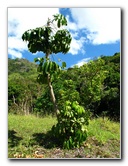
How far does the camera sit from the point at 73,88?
19.0ft

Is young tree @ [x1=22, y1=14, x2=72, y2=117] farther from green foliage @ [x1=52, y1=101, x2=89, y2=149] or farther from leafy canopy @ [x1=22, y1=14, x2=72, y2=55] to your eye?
green foliage @ [x1=52, y1=101, x2=89, y2=149]

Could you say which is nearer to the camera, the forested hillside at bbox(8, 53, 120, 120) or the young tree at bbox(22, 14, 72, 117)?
the young tree at bbox(22, 14, 72, 117)

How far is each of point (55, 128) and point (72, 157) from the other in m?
0.39

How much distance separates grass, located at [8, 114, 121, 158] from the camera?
5270 mm

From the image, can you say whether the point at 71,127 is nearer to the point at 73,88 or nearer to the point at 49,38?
the point at 73,88

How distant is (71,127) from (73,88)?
2.18 feet

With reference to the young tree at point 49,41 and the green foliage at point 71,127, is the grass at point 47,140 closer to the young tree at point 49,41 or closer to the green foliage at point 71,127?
the green foliage at point 71,127

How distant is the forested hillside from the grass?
114 mm

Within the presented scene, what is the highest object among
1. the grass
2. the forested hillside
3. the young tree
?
the young tree

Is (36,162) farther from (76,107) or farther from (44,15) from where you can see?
(44,15)

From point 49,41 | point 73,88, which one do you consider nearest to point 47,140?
point 73,88

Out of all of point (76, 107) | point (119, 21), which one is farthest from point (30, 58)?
point (119, 21)

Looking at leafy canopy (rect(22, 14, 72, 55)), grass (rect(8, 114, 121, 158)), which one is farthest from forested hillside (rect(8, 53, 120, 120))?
leafy canopy (rect(22, 14, 72, 55))
